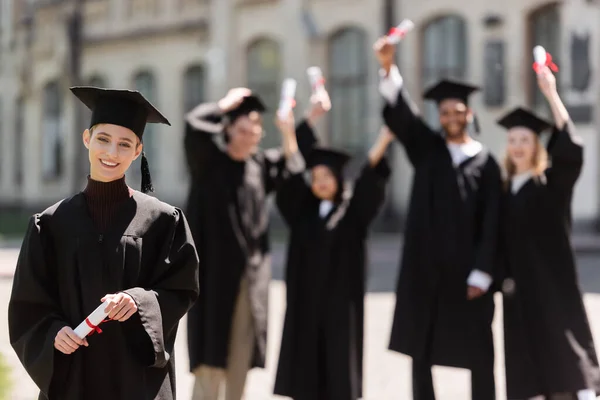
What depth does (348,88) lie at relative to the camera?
22.6 meters

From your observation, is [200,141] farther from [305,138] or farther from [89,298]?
[89,298]

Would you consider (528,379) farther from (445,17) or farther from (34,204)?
(34,204)

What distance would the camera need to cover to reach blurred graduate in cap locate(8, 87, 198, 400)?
139 inches

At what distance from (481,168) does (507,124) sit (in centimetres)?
33

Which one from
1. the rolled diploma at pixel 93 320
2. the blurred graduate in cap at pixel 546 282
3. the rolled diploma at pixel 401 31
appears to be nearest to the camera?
the rolled diploma at pixel 93 320

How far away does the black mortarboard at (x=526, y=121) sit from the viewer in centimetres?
598

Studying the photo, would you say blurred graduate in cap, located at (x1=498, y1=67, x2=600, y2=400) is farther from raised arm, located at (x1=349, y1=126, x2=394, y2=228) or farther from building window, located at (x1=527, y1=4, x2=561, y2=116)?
building window, located at (x1=527, y1=4, x2=561, y2=116)

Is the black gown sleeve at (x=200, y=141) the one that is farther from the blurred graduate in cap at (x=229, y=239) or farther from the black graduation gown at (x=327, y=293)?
the black graduation gown at (x=327, y=293)

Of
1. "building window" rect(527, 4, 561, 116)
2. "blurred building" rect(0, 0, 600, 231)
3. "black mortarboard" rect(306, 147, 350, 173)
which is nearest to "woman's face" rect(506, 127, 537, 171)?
"black mortarboard" rect(306, 147, 350, 173)

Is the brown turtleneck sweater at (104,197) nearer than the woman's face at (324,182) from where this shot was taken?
Yes

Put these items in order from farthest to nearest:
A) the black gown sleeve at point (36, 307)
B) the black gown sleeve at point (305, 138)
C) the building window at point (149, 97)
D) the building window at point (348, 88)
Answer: the building window at point (149, 97)
the building window at point (348, 88)
the black gown sleeve at point (305, 138)
the black gown sleeve at point (36, 307)

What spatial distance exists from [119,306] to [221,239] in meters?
2.70

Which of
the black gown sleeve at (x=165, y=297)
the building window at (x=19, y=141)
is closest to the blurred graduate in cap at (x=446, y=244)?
the black gown sleeve at (x=165, y=297)

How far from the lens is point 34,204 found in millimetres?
31125
